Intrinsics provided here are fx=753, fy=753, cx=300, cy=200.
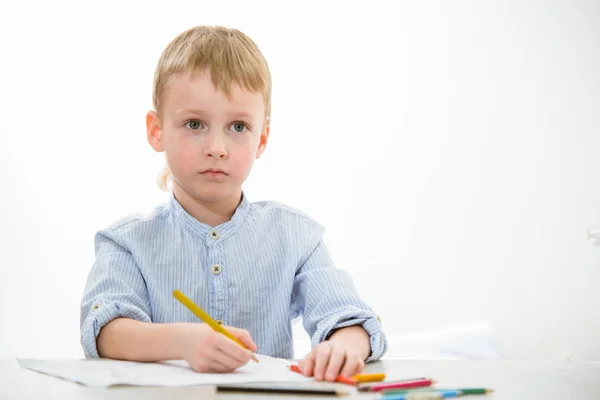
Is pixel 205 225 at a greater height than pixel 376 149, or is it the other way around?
pixel 376 149

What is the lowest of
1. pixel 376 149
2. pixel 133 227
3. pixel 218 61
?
pixel 133 227

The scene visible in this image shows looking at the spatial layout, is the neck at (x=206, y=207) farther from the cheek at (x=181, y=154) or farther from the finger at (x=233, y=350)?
the finger at (x=233, y=350)

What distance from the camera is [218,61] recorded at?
3.78 ft

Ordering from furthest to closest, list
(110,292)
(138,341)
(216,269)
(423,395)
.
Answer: (216,269)
(110,292)
(138,341)
(423,395)

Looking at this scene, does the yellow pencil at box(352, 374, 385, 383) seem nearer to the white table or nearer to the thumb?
the white table

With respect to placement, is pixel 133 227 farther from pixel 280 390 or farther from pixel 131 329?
pixel 280 390

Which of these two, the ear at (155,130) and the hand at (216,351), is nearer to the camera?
the hand at (216,351)

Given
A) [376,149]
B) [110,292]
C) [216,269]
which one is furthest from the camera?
[376,149]

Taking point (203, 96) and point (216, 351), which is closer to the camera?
point (216, 351)

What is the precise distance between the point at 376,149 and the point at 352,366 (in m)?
1.47

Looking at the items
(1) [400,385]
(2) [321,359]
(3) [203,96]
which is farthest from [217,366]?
(3) [203,96]

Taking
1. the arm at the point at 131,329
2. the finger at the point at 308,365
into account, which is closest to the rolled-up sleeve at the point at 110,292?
the arm at the point at 131,329

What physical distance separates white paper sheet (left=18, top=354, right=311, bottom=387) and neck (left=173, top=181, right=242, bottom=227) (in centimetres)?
31

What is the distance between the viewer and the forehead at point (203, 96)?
3.69ft
